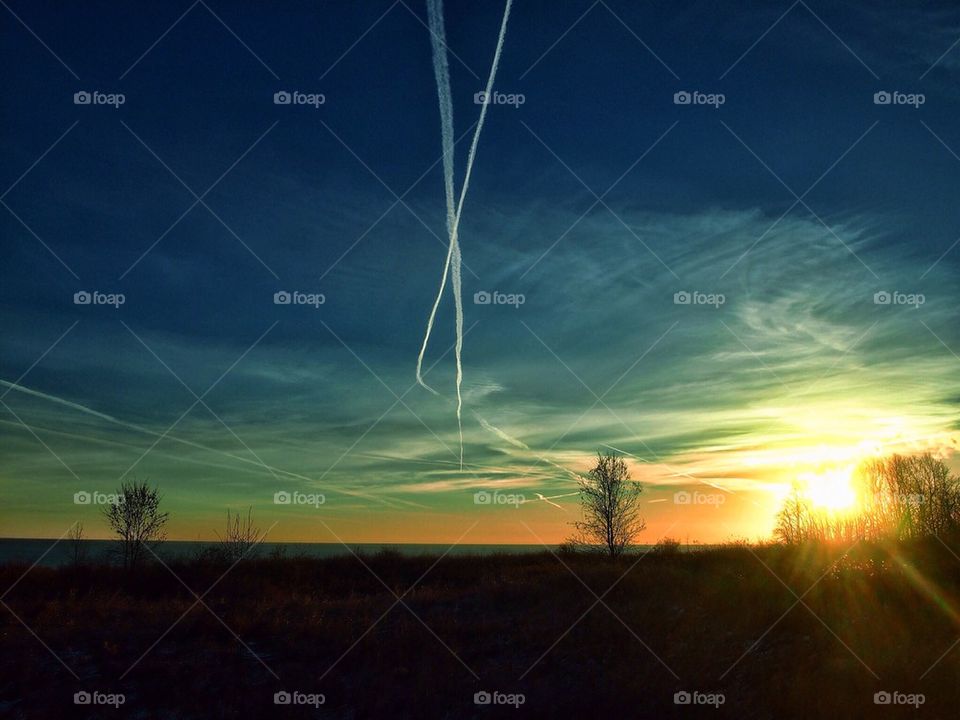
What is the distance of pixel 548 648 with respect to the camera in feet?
52.3

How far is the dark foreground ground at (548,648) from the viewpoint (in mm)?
12523

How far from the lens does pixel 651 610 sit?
60.2ft

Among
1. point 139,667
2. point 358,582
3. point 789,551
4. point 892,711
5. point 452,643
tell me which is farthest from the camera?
point 358,582

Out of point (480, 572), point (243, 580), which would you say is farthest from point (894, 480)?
point (243, 580)

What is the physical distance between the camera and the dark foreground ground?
12523mm

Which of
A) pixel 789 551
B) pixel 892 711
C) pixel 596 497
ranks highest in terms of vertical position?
pixel 596 497

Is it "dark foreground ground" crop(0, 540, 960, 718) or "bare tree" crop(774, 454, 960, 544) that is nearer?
"dark foreground ground" crop(0, 540, 960, 718)

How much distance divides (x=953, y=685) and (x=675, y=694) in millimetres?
4765

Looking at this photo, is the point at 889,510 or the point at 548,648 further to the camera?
the point at 889,510

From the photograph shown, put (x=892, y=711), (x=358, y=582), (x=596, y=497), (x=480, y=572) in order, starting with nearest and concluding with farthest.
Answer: (x=892, y=711)
(x=358, y=582)
(x=480, y=572)
(x=596, y=497)

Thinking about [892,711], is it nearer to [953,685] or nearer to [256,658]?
[953,685]

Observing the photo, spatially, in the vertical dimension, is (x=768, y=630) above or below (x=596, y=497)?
below

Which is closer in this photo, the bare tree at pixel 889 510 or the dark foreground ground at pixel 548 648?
the dark foreground ground at pixel 548 648

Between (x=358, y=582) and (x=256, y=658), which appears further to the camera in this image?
(x=358, y=582)
